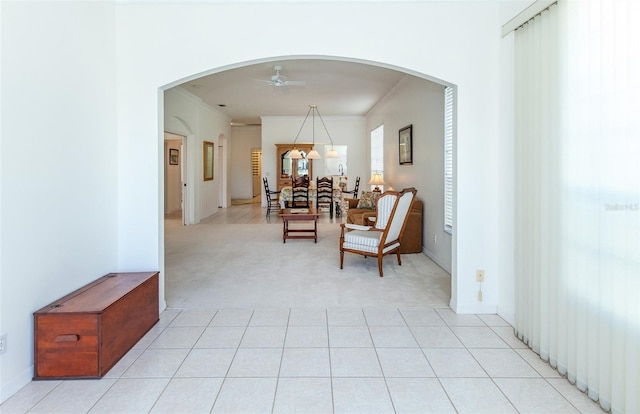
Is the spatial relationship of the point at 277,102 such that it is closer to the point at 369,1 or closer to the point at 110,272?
the point at 369,1

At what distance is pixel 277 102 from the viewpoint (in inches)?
365

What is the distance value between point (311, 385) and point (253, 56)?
2561 millimetres

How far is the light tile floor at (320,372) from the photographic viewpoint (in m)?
2.03

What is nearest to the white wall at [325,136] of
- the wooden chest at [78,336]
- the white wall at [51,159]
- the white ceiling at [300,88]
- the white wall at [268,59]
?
the white ceiling at [300,88]

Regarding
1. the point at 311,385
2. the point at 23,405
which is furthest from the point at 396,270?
the point at 23,405

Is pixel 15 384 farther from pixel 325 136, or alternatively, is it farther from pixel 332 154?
pixel 325 136

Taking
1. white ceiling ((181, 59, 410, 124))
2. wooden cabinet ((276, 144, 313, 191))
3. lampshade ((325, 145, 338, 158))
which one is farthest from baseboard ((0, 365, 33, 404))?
wooden cabinet ((276, 144, 313, 191))

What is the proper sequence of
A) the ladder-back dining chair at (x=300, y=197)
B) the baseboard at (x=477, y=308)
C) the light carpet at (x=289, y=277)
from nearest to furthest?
the baseboard at (x=477, y=308)
the light carpet at (x=289, y=277)
the ladder-back dining chair at (x=300, y=197)

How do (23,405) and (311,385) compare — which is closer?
(23,405)

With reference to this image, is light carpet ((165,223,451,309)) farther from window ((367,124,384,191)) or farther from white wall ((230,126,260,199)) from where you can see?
white wall ((230,126,260,199))

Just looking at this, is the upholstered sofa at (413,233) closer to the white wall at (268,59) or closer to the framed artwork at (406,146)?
the framed artwork at (406,146)

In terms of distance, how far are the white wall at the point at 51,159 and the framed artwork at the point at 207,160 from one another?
21.2 feet

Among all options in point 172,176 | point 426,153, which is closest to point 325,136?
point 172,176

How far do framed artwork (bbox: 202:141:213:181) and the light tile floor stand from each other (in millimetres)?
6778
